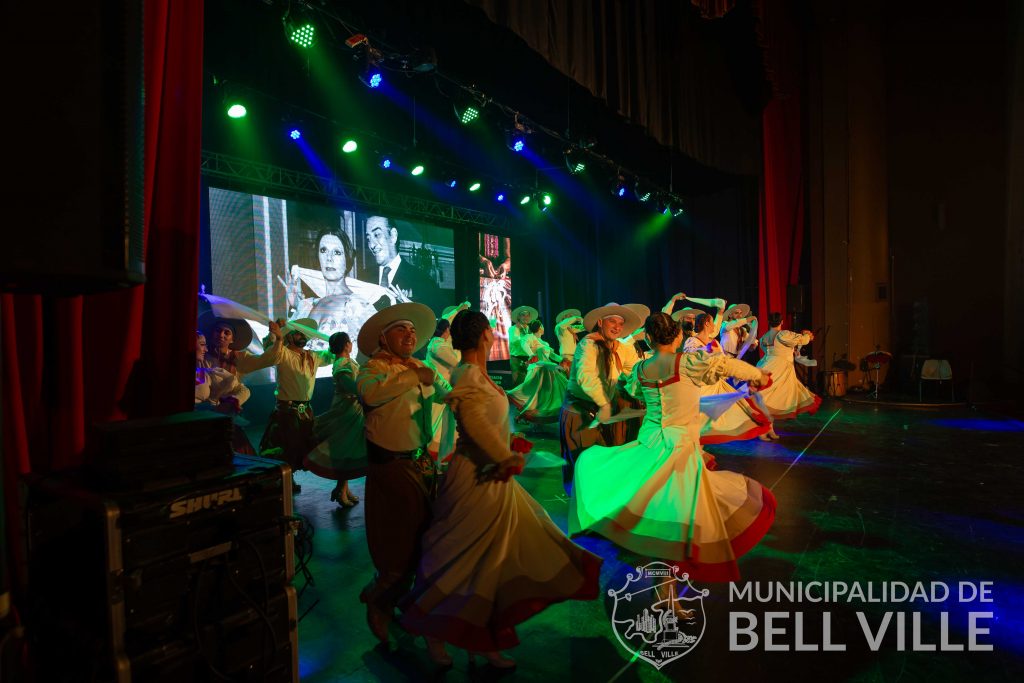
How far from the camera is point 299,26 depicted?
562 centimetres

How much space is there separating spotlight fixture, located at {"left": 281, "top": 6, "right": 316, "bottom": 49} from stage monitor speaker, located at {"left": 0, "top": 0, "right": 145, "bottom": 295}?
4.61 metres

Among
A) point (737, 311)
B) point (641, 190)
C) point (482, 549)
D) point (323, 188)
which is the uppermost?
point (641, 190)

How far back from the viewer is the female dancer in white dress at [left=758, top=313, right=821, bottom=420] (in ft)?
29.7

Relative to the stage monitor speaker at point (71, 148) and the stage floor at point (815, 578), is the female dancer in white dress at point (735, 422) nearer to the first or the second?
the stage floor at point (815, 578)

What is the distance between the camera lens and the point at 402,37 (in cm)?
621

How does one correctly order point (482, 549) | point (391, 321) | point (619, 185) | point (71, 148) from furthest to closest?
point (619, 185), point (391, 321), point (482, 549), point (71, 148)

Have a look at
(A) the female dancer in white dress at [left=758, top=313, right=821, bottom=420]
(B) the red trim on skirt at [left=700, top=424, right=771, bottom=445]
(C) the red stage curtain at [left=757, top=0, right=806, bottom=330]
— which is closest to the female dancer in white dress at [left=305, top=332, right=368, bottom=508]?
(B) the red trim on skirt at [left=700, top=424, right=771, bottom=445]

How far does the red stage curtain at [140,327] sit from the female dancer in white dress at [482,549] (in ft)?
3.97

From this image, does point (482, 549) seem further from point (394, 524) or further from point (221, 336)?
point (221, 336)

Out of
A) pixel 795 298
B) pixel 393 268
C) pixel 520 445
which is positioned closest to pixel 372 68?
pixel 520 445

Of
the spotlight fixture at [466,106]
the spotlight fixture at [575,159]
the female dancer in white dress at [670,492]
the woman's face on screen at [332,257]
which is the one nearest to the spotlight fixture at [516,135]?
the spotlight fixture at [466,106]

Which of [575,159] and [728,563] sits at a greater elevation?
[575,159]

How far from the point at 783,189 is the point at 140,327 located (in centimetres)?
1393

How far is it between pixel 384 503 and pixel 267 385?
24.8 feet
